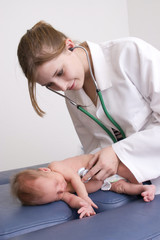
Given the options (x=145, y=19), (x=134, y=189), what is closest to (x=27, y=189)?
(x=134, y=189)

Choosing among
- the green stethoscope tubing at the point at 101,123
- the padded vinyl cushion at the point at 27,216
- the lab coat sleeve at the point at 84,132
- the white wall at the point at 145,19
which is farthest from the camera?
the white wall at the point at 145,19

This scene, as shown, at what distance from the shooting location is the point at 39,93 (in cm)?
300

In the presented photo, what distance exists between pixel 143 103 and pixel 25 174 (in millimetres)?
615

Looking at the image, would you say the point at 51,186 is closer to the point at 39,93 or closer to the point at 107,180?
the point at 107,180

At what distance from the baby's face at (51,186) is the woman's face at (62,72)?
0.38m

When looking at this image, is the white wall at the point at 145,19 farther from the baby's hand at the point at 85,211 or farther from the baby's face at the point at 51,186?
the baby's hand at the point at 85,211

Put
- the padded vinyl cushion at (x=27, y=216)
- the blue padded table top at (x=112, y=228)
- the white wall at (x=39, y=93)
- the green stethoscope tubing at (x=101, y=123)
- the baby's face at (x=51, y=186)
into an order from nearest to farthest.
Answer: the blue padded table top at (x=112, y=228) → the padded vinyl cushion at (x=27, y=216) → the baby's face at (x=51, y=186) → the green stethoscope tubing at (x=101, y=123) → the white wall at (x=39, y=93)

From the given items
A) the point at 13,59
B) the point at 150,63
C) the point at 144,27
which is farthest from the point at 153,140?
the point at 144,27

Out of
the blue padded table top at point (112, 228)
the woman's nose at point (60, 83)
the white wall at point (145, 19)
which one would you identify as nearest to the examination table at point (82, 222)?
the blue padded table top at point (112, 228)

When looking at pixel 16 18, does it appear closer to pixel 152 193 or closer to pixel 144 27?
pixel 144 27

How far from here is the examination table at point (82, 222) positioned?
32.7 inches

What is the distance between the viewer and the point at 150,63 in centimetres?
126

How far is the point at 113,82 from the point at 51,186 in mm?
538

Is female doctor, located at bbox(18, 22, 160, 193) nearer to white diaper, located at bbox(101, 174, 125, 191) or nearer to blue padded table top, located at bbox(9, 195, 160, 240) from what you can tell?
white diaper, located at bbox(101, 174, 125, 191)
